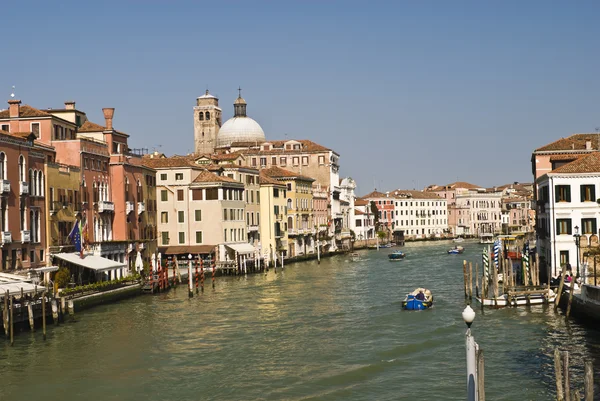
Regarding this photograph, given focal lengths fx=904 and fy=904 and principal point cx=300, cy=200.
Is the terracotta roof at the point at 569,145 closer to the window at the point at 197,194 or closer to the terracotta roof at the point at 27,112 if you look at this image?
the window at the point at 197,194

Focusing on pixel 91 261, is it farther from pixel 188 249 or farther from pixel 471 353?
pixel 471 353

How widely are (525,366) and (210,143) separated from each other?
8036 centimetres

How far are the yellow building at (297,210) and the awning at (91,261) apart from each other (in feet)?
102

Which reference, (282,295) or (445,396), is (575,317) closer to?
(445,396)

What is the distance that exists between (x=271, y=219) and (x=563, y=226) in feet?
107

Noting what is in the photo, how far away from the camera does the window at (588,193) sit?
34.1m

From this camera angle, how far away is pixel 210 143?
99688 millimetres

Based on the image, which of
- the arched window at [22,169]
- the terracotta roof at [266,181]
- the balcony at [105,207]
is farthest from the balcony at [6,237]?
the terracotta roof at [266,181]

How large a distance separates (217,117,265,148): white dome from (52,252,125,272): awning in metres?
56.1

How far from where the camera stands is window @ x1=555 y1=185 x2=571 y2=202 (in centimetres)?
3438

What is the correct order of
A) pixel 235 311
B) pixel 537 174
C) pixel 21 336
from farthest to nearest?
pixel 537 174, pixel 235 311, pixel 21 336

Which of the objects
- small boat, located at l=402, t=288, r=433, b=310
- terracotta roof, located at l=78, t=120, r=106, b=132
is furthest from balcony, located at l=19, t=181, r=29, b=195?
small boat, located at l=402, t=288, r=433, b=310

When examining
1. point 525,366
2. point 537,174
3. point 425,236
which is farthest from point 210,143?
point 525,366

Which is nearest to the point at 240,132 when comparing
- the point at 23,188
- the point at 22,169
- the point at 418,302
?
the point at 22,169
